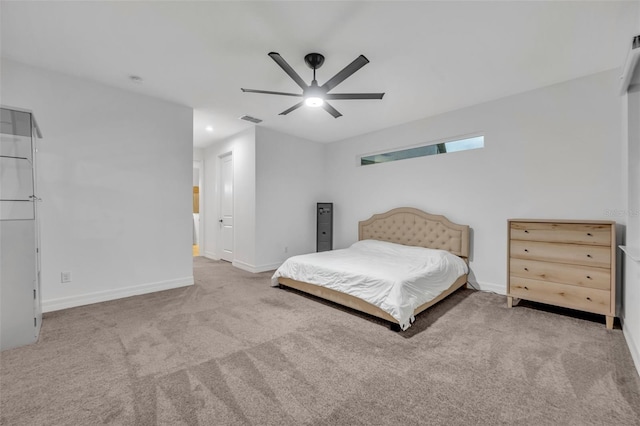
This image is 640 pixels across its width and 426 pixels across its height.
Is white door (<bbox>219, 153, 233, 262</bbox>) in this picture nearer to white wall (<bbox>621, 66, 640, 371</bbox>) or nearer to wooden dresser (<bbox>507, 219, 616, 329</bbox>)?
wooden dresser (<bbox>507, 219, 616, 329</bbox>)

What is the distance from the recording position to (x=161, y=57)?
8.80 ft

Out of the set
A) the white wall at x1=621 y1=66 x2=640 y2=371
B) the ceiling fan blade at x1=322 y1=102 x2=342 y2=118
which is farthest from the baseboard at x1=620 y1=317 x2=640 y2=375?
the ceiling fan blade at x1=322 y1=102 x2=342 y2=118

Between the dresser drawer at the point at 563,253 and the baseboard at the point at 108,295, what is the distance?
14.6 feet

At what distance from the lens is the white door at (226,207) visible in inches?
224

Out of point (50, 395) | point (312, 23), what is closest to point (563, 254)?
point (312, 23)

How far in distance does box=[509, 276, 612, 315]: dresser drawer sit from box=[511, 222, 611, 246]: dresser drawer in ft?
1.54

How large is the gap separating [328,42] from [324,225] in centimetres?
Result: 371

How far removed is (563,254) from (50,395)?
14.5 feet

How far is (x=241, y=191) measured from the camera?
5.20m

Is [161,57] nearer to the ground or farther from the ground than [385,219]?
farther from the ground

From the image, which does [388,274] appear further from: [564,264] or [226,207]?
→ [226,207]

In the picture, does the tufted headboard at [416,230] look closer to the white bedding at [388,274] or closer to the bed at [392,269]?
the bed at [392,269]

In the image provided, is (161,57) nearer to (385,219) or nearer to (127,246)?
(127,246)

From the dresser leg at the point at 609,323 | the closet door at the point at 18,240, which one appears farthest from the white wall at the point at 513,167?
the closet door at the point at 18,240
